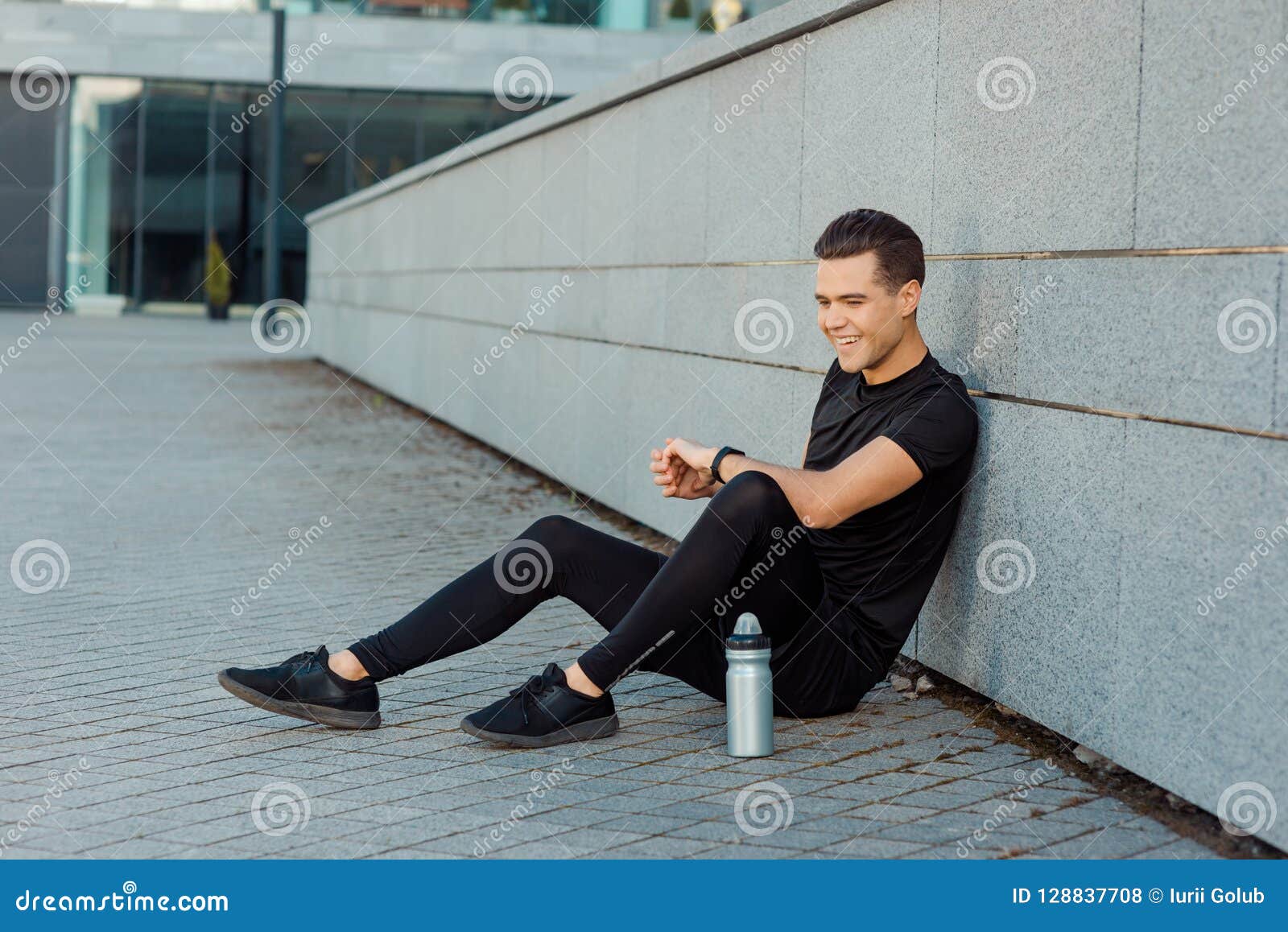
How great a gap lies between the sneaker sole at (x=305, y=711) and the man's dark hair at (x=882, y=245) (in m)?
1.88

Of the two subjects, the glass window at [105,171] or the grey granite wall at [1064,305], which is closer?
the grey granite wall at [1064,305]

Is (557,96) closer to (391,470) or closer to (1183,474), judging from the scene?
(391,470)

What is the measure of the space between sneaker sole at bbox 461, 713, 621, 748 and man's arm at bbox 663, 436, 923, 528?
841mm

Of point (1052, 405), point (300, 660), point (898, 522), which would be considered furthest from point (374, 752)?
point (1052, 405)

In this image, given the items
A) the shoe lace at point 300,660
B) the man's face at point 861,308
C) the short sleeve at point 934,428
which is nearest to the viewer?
the short sleeve at point 934,428

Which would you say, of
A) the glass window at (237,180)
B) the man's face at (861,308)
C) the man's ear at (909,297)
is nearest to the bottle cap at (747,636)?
the man's face at (861,308)

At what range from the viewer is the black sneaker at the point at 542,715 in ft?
14.2

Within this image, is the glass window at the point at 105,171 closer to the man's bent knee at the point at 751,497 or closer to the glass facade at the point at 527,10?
the glass facade at the point at 527,10

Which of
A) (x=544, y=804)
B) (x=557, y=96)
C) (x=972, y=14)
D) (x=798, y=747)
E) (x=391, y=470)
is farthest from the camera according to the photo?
(x=557, y=96)

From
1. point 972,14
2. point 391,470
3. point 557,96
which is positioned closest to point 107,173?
point 557,96

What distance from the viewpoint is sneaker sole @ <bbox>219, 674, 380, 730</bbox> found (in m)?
4.44

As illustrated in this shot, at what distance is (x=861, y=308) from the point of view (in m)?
4.39

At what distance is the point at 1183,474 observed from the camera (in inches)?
146
